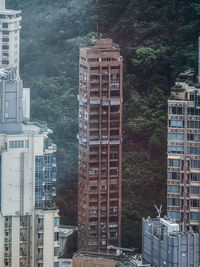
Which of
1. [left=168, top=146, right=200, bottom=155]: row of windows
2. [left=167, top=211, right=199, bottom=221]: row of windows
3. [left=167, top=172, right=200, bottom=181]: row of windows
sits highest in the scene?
[left=168, top=146, right=200, bottom=155]: row of windows

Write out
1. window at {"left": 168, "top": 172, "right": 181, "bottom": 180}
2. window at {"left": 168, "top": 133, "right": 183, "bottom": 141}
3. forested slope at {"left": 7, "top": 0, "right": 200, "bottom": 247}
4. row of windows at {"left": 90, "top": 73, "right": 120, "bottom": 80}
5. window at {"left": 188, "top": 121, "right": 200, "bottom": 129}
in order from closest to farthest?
1. window at {"left": 188, "top": 121, "right": 200, "bottom": 129}
2. window at {"left": 168, "top": 133, "right": 183, "bottom": 141}
3. window at {"left": 168, "top": 172, "right": 181, "bottom": 180}
4. row of windows at {"left": 90, "top": 73, "right": 120, "bottom": 80}
5. forested slope at {"left": 7, "top": 0, "right": 200, "bottom": 247}

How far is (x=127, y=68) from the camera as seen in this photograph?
11350cm

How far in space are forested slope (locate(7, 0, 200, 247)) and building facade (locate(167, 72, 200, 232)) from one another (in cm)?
695

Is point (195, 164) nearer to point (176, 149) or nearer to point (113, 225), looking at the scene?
point (176, 149)

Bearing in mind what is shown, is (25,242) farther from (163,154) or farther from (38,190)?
(163,154)

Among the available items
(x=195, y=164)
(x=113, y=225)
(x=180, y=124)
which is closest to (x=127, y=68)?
(x=113, y=225)

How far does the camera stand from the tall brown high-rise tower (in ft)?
320

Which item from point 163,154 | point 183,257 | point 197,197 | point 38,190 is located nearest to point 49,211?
point 38,190

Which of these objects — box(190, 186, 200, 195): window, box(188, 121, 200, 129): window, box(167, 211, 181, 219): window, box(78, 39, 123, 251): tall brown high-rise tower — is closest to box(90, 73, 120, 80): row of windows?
box(78, 39, 123, 251): tall brown high-rise tower

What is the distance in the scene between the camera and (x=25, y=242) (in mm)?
85062

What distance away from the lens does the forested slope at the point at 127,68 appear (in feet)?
349

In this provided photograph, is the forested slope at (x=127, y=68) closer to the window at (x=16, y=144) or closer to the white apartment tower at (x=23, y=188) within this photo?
the white apartment tower at (x=23, y=188)

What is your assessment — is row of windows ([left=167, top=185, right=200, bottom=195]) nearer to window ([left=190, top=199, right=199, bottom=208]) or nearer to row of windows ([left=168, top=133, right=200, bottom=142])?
window ([left=190, top=199, right=199, bottom=208])

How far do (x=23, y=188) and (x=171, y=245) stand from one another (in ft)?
23.9
